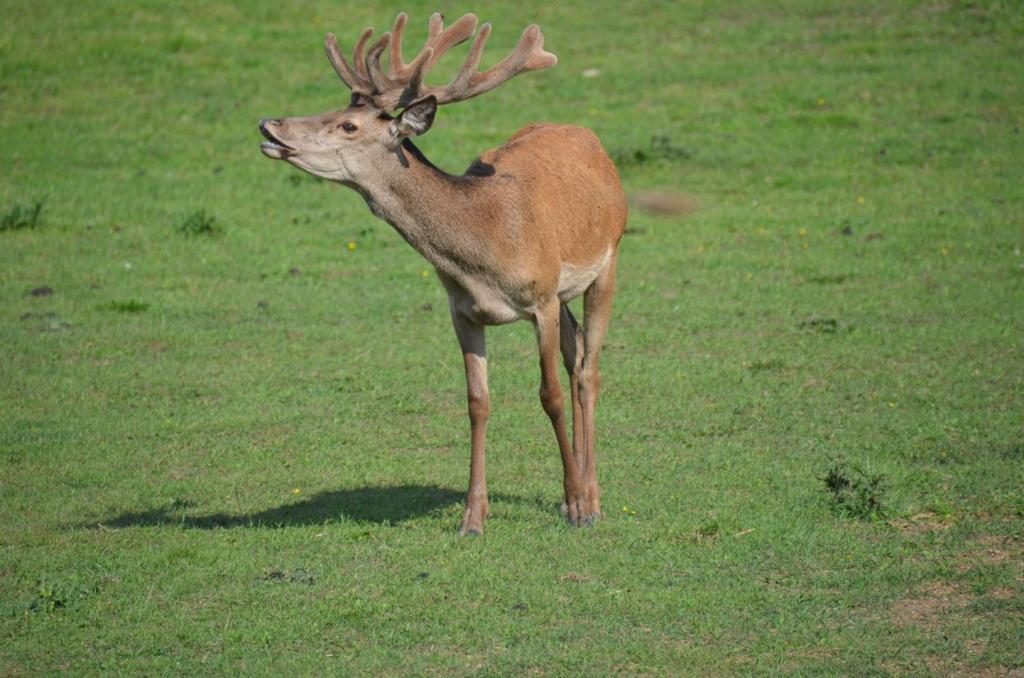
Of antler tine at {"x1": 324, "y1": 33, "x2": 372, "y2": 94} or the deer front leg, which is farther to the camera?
the deer front leg

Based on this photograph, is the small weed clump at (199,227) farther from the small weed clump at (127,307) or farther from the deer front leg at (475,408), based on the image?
the deer front leg at (475,408)

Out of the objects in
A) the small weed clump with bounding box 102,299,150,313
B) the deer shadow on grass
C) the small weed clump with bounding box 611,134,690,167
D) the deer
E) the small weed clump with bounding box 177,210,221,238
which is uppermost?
the deer

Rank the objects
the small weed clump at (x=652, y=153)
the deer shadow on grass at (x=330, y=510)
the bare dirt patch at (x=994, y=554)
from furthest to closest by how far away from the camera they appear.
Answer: the small weed clump at (x=652, y=153)
the deer shadow on grass at (x=330, y=510)
the bare dirt patch at (x=994, y=554)

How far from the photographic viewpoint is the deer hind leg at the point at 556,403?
25.9 feet

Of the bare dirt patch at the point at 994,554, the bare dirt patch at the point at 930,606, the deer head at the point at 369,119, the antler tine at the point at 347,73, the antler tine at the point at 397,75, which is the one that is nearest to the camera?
the bare dirt patch at the point at 930,606

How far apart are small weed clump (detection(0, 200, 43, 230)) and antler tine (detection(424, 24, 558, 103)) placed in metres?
8.21

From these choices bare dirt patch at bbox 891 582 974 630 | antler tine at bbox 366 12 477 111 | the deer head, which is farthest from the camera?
antler tine at bbox 366 12 477 111

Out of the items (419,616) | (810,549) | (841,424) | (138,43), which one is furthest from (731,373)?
(138,43)

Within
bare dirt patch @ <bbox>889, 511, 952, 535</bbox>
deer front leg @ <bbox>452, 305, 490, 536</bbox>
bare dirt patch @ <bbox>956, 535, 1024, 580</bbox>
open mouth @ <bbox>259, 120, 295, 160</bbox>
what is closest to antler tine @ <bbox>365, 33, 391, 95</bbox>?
open mouth @ <bbox>259, 120, 295, 160</bbox>

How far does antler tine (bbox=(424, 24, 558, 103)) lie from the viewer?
791 centimetres

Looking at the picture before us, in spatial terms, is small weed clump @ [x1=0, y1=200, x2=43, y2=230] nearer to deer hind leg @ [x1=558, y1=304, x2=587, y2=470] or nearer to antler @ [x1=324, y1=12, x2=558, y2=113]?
antler @ [x1=324, y1=12, x2=558, y2=113]

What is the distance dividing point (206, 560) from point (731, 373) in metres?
4.85

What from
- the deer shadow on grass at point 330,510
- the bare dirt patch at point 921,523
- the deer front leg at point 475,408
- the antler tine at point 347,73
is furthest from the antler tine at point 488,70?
the bare dirt patch at point 921,523

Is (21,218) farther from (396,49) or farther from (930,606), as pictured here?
(930,606)
